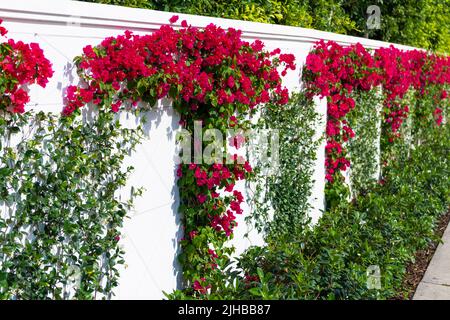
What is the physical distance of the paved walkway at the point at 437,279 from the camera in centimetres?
464

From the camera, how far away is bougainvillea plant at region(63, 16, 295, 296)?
3.42 metres

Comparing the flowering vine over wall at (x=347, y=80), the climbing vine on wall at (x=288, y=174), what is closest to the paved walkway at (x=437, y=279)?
the climbing vine on wall at (x=288, y=174)

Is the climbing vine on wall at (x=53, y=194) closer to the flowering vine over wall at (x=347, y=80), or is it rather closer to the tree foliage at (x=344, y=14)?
the tree foliage at (x=344, y=14)

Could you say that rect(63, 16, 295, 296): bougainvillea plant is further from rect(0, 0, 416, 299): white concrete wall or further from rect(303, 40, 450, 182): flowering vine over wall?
rect(303, 40, 450, 182): flowering vine over wall

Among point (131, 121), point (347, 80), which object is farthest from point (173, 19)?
point (347, 80)

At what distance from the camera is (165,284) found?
404 centimetres

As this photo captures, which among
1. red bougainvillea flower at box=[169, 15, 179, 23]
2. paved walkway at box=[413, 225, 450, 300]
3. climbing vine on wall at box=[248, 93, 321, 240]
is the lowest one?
paved walkway at box=[413, 225, 450, 300]

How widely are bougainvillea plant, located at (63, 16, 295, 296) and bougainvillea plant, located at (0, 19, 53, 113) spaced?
1.48 feet

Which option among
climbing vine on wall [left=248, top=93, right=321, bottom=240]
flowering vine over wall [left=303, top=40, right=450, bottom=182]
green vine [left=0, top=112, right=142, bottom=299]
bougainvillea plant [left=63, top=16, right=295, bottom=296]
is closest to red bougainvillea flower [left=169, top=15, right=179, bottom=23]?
bougainvillea plant [left=63, top=16, right=295, bottom=296]

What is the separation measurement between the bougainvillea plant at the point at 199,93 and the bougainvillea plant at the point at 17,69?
451 mm
